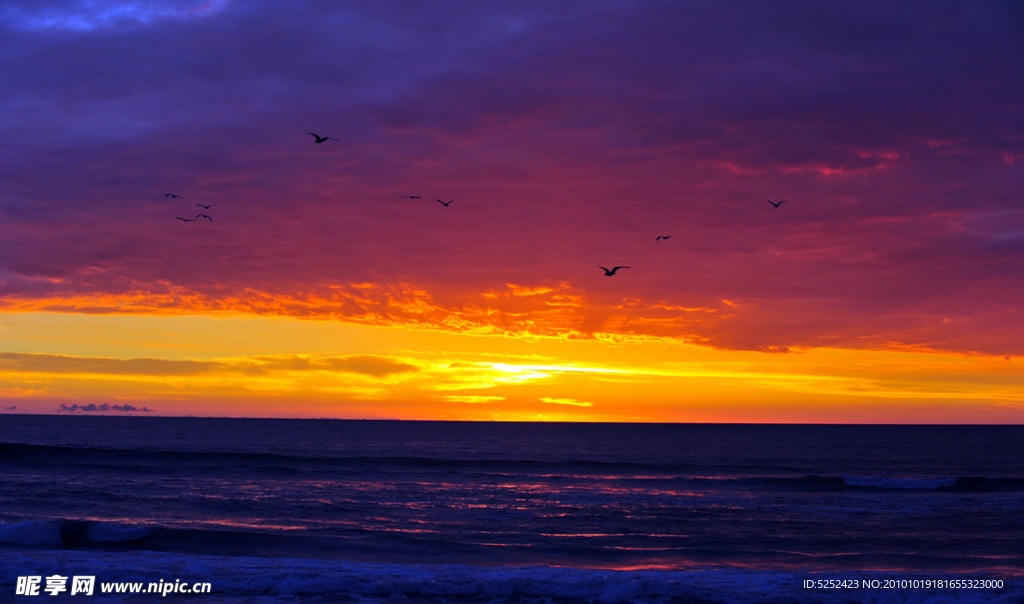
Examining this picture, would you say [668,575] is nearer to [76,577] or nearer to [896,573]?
[896,573]

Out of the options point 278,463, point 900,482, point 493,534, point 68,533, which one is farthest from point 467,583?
point 900,482

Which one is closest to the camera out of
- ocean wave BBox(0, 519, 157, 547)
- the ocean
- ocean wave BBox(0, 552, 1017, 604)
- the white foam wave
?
ocean wave BBox(0, 552, 1017, 604)

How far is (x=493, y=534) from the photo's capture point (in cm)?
2767

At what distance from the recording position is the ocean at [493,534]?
19.5 m

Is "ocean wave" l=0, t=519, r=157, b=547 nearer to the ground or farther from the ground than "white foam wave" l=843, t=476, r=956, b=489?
nearer to the ground

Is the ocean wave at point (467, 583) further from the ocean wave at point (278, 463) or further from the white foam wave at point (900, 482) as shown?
the white foam wave at point (900, 482)

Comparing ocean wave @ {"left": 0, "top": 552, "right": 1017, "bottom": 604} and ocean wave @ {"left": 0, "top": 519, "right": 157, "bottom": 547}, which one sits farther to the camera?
ocean wave @ {"left": 0, "top": 519, "right": 157, "bottom": 547}

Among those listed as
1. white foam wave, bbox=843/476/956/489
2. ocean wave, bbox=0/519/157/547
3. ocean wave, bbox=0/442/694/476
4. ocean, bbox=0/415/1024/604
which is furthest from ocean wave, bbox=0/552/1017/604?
white foam wave, bbox=843/476/956/489

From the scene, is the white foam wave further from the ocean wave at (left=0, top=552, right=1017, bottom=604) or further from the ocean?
the ocean wave at (left=0, top=552, right=1017, bottom=604)

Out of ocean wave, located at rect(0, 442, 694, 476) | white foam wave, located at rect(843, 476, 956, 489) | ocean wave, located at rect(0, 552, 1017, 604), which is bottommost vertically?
ocean wave, located at rect(0, 442, 694, 476)

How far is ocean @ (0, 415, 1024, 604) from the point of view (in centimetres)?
1945

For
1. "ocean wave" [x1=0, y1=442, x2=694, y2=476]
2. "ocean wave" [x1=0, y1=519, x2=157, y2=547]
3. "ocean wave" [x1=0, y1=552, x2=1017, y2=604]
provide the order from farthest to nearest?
"ocean wave" [x1=0, y1=442, x2=694, y2=476] → "ocean wave" [x1=0, y1=519, x2=157, y2=547] → "ocean wave" [x1=0, y1=552, x2=1017, y2=604]

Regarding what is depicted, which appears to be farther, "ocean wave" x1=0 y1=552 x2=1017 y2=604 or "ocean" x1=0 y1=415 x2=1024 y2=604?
"ocean" x1=0 y1=415 x2=1024 y2=604

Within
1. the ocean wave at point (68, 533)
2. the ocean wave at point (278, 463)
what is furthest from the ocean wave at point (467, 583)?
the ocean wave at point (278, 463)
